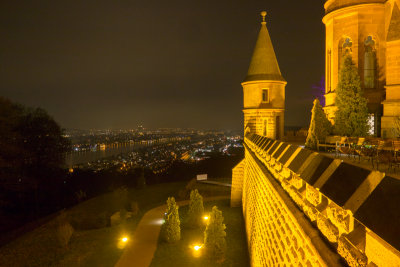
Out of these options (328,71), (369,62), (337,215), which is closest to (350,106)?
(369,62)

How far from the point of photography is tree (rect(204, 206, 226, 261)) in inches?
553

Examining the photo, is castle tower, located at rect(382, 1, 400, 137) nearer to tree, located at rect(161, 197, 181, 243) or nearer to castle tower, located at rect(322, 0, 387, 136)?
castle tower, located at rect(322, 0, 387, 136)

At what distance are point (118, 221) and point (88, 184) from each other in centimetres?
1642

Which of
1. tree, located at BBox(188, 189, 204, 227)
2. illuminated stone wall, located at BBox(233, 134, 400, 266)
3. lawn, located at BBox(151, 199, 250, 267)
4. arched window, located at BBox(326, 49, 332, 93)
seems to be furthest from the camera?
arched window, located at BBox(326, 49, 332, 93)

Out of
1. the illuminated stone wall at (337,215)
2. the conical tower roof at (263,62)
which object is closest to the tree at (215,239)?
the illuminated stone wall at (337,215)

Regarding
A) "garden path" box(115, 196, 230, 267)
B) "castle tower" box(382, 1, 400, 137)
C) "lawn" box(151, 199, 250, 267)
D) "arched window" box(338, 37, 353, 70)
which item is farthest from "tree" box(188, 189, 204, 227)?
"arched window" box(338, 37, 353, 70)

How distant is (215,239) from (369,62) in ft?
49.7

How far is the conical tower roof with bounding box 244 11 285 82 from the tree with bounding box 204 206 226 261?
13734 mm

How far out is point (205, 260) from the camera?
14.2m

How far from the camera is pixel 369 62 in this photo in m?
18.8

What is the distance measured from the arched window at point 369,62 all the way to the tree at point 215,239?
13.4 metres

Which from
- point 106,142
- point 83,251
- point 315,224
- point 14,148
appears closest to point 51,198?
point 14,148

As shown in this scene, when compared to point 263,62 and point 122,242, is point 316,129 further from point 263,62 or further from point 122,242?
point 122,242

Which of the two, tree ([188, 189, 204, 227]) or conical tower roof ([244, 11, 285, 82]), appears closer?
tree ([188, 189, 204, 227])
